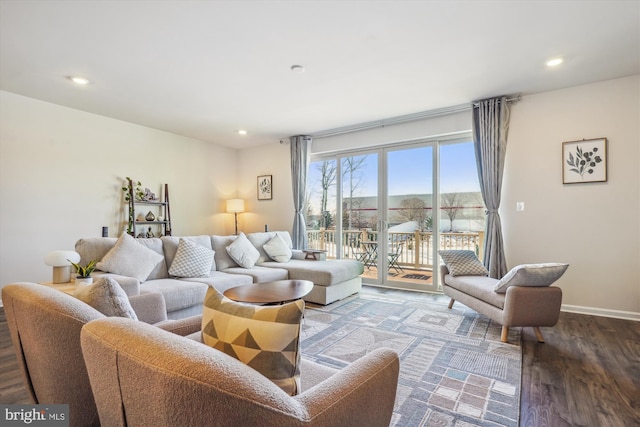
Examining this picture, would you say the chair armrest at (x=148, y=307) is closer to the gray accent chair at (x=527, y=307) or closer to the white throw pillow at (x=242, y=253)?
the white throw pillow at (x=242, y=253)

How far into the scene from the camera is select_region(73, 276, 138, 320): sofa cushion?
118 cm

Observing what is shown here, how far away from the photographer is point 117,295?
49.1 inches

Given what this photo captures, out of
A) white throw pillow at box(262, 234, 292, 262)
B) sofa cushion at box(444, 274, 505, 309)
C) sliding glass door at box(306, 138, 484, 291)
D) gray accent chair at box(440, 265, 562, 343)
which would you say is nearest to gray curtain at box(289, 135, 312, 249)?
sliding glass door at box(306, 138, 484, 291)

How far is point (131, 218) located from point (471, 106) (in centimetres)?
525

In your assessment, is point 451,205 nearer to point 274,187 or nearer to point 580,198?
point 580,198

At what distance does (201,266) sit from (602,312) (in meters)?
4.56

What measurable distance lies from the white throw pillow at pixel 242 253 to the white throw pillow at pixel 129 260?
998 mm

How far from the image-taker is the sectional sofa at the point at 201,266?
9.73ft

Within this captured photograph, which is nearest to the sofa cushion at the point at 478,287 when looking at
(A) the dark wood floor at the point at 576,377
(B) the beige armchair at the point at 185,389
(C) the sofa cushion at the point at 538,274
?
(C) the sofa cushion at the point at 538,274

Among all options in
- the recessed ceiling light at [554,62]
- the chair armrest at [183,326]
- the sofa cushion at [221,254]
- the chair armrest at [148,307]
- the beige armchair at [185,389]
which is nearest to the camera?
the beige armchair at [185,389]

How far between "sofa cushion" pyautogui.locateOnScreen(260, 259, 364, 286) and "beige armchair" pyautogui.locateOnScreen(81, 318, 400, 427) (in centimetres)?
295

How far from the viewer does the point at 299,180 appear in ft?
19.1

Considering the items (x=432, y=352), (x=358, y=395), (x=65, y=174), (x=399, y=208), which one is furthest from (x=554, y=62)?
(x=65, y=174)

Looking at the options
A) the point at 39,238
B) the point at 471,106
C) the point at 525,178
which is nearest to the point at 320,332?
the point at 525,178
